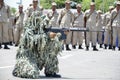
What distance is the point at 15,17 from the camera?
26.3 m

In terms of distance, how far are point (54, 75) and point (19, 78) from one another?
0.86 meters

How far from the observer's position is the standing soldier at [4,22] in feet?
73.9

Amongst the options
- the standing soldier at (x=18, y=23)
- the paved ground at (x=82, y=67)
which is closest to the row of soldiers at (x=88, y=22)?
the standing soldier at (x=18, y=23)

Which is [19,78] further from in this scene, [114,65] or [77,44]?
[77,44]

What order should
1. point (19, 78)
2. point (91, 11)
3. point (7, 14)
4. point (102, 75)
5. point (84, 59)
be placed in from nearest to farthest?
1. point (19, 78)
2. point (102, 75)
3. point (84, 59)
4. point (7, 14)
5. point (91, 11)

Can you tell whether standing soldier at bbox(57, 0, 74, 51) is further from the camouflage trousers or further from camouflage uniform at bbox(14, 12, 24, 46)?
the camouflage trousers

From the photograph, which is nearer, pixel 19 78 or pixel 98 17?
pixel 19 78

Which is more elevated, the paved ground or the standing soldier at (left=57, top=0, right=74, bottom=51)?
the standing soldier at (left=57, top=0, right=74, bottom=51)

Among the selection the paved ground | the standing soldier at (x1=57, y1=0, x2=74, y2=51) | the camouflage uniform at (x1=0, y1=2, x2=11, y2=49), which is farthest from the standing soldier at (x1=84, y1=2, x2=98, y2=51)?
the paved ground

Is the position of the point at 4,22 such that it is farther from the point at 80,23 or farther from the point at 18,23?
the point at 80,23

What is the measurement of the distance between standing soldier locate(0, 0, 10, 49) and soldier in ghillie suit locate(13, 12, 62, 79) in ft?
31.7

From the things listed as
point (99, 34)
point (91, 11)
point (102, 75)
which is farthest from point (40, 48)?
point (99, 34)

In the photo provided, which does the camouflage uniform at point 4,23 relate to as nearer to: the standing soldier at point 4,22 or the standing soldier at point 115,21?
the standing soldier at point 4,22

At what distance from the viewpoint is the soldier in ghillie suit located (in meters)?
12.7
